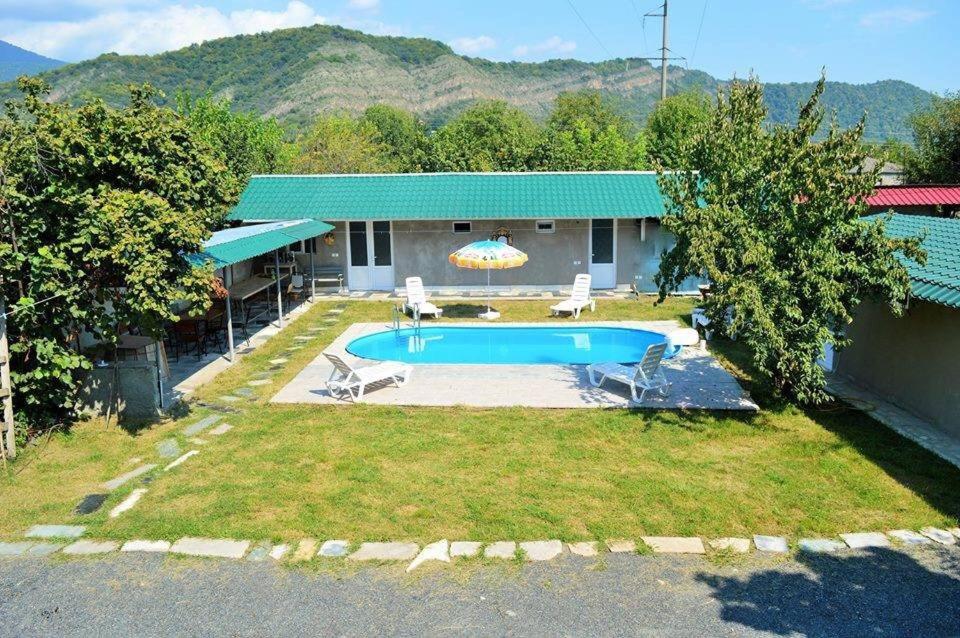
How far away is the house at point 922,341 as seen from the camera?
35.3 ft

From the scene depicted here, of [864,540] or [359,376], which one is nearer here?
[864,540]

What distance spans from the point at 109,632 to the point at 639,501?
584 centimetres

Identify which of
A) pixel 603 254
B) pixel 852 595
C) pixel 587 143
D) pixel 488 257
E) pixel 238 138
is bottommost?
pixel 852 595

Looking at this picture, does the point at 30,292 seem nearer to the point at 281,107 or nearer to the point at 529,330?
the point at 529,330

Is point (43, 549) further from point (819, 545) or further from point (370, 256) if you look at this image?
point (370, 256)

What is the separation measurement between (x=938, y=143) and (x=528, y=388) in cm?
3239

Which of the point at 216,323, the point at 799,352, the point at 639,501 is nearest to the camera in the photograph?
the point at 639,501

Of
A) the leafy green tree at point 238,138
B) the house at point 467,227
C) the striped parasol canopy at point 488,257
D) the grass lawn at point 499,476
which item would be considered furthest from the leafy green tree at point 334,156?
the grass lawn at point 499,476

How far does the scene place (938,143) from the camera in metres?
35.0

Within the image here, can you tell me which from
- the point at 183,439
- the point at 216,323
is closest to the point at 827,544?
the point at 183,439

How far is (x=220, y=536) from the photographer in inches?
311

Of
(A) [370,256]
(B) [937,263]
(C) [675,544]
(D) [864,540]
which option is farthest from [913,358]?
(A) [370,256]

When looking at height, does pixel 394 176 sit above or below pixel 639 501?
above

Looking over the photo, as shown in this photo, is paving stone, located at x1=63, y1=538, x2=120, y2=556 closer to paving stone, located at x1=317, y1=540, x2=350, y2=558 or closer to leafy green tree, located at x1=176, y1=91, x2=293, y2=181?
paving stone, located at x1=317, y1=540, x2=350, y2=558
